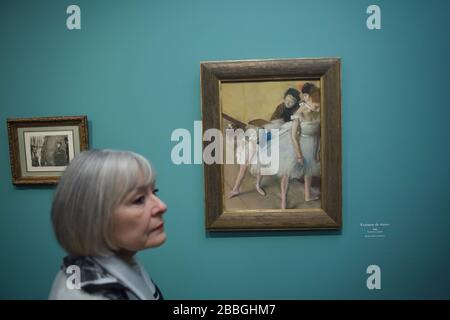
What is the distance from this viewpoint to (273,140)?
40.4 inches

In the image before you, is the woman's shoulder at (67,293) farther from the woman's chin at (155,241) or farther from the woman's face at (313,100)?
the woman's face at (313,100)

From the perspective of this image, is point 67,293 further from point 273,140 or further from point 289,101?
point 289,101

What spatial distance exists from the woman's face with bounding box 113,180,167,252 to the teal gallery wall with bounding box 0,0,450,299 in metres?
0.44

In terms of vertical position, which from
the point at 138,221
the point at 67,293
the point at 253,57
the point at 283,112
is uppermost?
the point at 253,57

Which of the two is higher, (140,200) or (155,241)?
(140,200)

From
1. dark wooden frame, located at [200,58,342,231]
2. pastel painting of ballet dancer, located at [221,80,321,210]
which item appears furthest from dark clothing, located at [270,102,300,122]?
dark wooden frame, located at [200,58,342,231]

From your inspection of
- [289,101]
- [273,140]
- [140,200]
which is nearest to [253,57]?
[289,101]

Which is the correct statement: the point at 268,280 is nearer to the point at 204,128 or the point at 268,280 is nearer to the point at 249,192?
the point at 249,192

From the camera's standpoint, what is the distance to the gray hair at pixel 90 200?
55cm

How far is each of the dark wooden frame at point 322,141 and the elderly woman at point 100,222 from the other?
465 mm

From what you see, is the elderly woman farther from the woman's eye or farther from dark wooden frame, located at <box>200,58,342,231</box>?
dark wooden frame, located at <box>200,58,342,231</box>

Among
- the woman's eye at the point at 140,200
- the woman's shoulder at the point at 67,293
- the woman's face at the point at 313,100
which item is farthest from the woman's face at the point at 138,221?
the woman's face at the point at 313,100

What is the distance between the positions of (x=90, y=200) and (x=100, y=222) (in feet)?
0.16

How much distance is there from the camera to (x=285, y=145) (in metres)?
1.03
